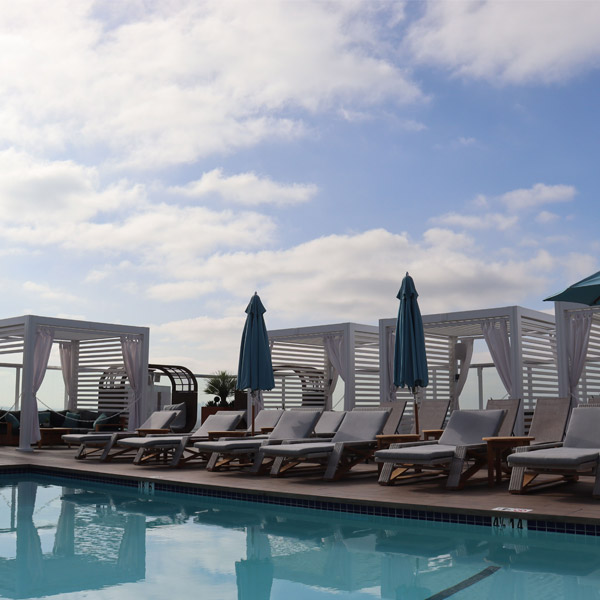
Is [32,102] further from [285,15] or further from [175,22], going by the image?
[285,15]

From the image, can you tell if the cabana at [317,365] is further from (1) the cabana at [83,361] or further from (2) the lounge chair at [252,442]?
(2) the lounge chair at [252,442]

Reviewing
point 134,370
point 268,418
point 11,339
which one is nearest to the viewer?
point 268,418

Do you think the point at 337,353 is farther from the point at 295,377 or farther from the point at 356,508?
the point at 356,508

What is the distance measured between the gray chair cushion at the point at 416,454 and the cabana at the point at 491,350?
17.9 feet

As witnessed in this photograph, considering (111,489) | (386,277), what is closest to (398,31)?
(386,277)

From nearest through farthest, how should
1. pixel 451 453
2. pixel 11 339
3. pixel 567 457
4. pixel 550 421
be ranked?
pixel 567 457 < pixel 451 453 < pixel 550 421 < pixel 11 339

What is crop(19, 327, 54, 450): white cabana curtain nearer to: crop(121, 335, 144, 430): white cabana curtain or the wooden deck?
crop(121, 335, 144, 430): white cabana curtain

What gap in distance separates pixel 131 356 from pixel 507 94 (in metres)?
10.2

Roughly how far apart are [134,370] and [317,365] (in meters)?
4.57

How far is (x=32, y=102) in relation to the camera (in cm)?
1041

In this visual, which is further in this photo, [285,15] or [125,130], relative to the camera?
[125,130]

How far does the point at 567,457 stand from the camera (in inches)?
248

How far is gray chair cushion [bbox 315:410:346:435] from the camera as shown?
33.0ft

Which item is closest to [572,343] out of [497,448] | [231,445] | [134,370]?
[497,448]
